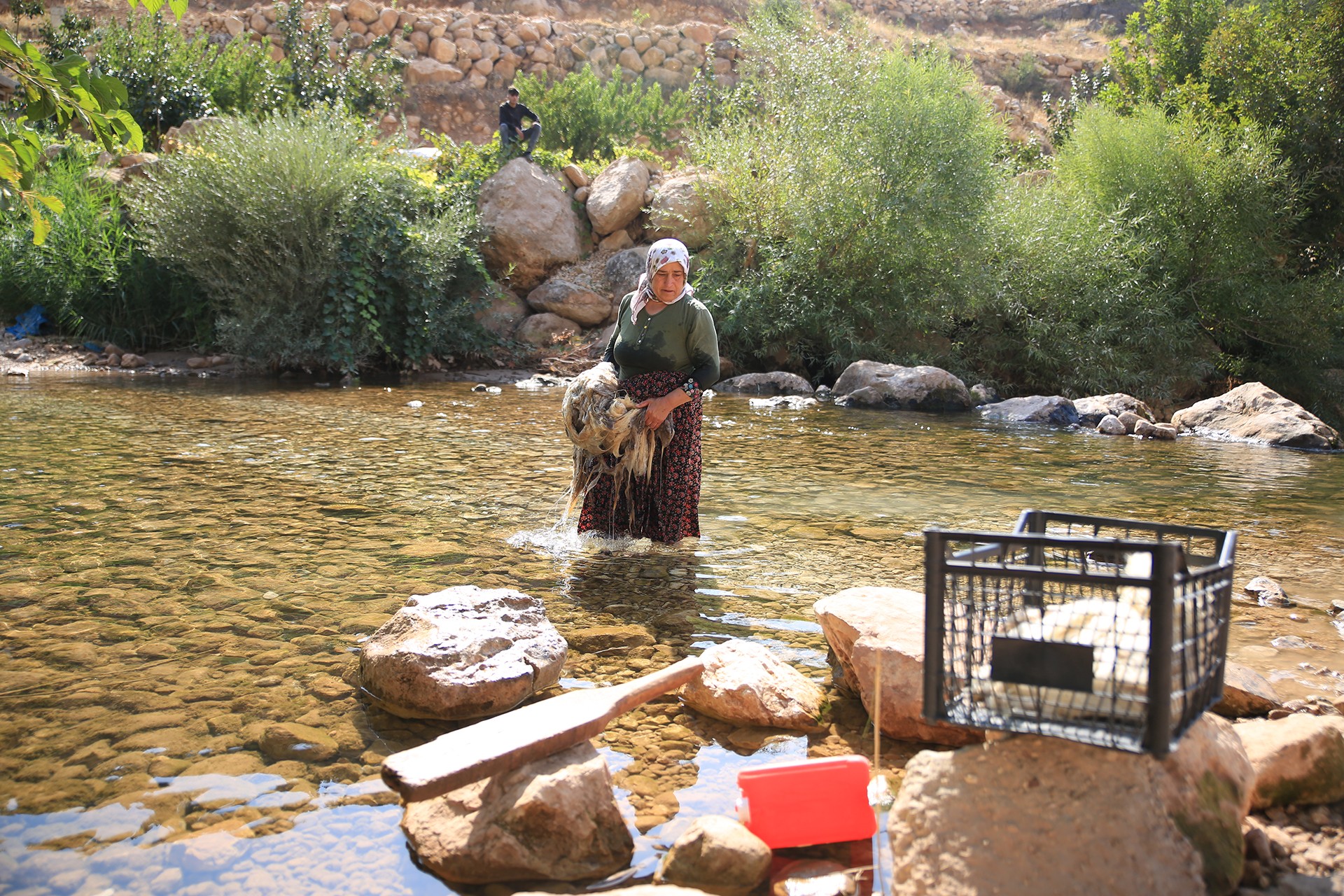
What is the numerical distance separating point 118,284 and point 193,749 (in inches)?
634

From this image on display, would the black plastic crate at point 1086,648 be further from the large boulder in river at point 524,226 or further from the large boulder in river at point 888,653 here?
the large boulder in river at point 524,226

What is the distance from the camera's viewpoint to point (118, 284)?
16250mm

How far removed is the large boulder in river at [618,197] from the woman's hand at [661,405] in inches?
585

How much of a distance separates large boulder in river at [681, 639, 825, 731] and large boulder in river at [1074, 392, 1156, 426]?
11015 millimetres

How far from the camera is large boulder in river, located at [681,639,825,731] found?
302cm

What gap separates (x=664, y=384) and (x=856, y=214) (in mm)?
11863

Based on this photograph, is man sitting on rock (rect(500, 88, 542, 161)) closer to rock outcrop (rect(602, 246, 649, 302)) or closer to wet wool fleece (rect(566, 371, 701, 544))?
rock outcrop (rect(602, 246, 649, 302))

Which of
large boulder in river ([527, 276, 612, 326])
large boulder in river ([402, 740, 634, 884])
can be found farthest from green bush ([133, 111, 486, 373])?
large boulder in river ([402, 740, 634, 884])

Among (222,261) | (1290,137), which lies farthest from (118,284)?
(1290,137)

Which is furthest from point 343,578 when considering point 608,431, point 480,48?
point 480,48

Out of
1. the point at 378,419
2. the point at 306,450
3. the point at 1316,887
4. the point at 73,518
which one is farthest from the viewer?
the point at 378,419

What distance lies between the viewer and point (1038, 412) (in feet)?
43.3

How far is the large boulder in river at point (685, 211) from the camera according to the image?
17.9 metres

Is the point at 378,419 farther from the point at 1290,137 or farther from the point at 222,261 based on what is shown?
the point at 1290,137
